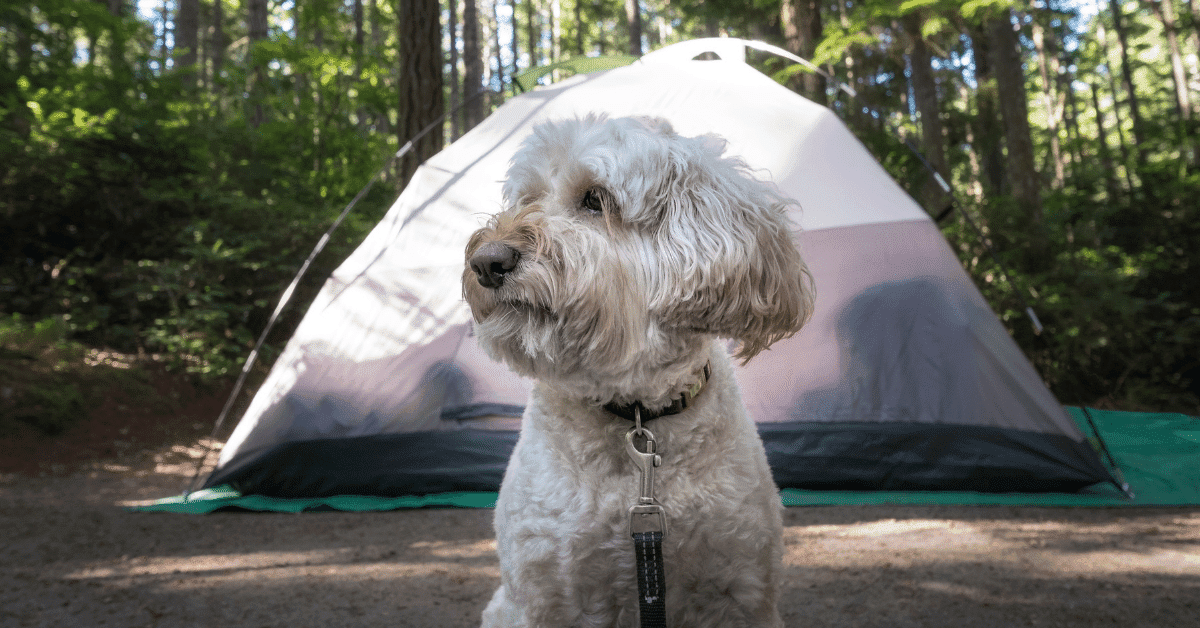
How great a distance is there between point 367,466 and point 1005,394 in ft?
12.1

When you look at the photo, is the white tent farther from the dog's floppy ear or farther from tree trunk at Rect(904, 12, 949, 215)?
tree trunk at Rect(904, 12, 949, 215)

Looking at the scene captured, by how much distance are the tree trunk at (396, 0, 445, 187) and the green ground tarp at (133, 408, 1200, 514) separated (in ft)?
11.4

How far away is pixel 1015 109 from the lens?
28.2 ft

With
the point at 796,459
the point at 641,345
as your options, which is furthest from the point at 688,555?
the point at 796,459

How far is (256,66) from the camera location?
9016 millimetres

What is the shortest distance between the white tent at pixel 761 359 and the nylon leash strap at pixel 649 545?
262 cm

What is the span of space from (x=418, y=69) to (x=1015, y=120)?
Result: 24.0 feet

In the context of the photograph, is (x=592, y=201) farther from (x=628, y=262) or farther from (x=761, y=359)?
(x=761, y=359)

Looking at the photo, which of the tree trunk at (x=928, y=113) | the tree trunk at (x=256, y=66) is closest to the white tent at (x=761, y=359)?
the tree trunk at (x=928, y=113)

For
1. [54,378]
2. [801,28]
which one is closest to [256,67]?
[54,378]

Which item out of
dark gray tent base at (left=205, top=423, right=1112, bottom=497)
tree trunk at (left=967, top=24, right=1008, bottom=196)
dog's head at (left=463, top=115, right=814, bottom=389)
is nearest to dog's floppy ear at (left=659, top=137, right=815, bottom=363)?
dog's head at (left=463, top=115, right=814, bottom=389)

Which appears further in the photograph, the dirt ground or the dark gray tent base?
the dark gray tent base

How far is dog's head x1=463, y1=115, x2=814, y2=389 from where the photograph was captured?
1.28m

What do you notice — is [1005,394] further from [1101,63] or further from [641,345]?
[1101,63]
